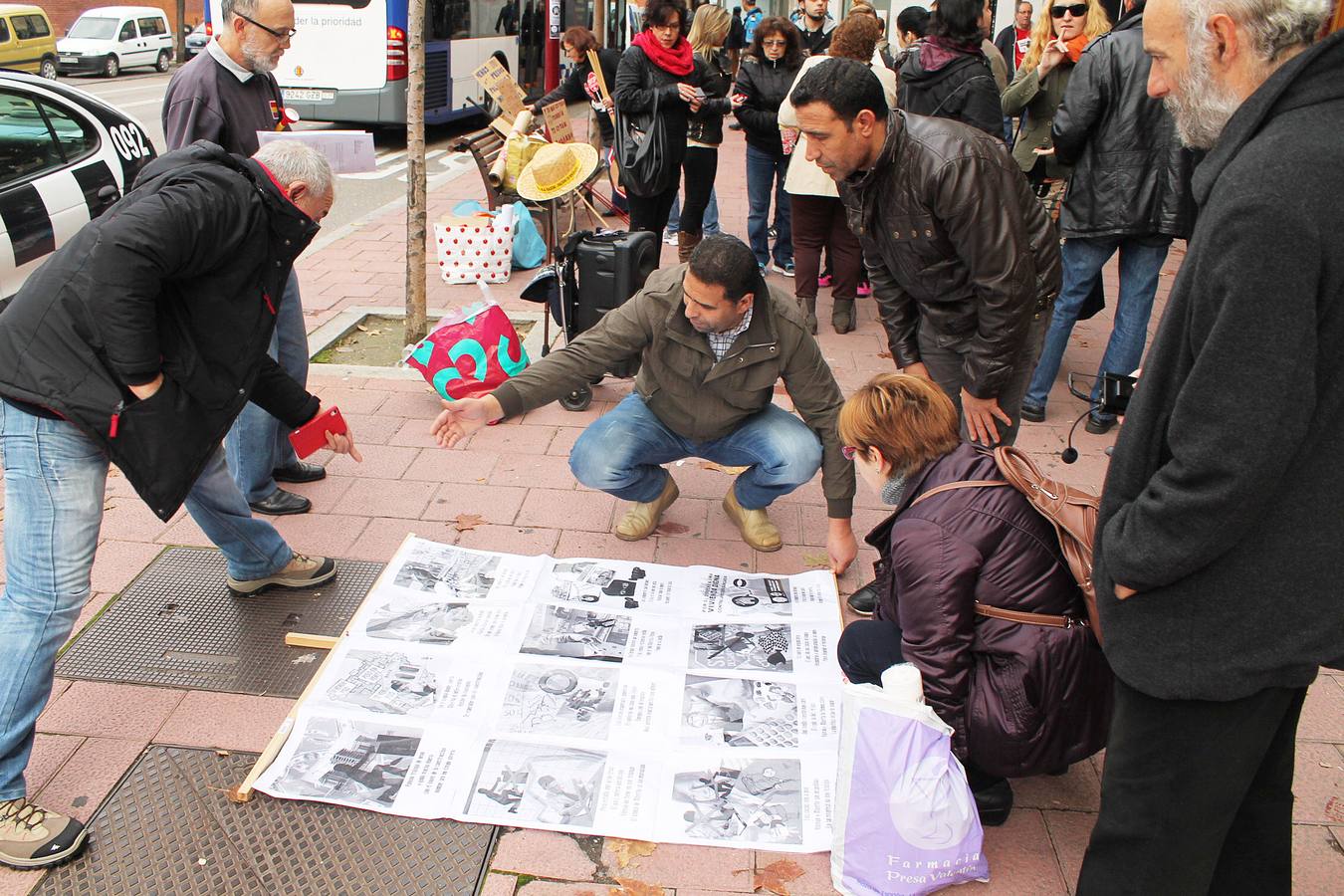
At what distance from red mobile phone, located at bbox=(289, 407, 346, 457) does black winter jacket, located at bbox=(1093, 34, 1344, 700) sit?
2294 mm

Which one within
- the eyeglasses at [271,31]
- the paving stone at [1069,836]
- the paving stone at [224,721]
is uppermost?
the eyeglasses at [271,31]

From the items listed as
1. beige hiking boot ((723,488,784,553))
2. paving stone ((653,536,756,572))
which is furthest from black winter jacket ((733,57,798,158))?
paving stone ((653,536,756,572))

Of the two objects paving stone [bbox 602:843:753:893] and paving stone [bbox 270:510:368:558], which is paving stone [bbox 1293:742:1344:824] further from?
paving stone [bbox 270:510:368:558]

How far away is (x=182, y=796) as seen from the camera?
2.55m

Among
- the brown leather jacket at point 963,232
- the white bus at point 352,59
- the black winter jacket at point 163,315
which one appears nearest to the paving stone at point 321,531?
the black winter jacket at point 163,315

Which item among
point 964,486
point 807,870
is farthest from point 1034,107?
point 807,870

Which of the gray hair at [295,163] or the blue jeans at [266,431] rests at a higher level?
the gray hair at [295,163]

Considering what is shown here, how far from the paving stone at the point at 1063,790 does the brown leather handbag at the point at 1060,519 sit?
0.59 meters

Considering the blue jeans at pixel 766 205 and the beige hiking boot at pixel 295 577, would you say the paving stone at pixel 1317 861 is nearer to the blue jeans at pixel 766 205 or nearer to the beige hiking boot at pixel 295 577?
the beige hiking boot at pixel 295 577

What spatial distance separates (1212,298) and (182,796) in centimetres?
250

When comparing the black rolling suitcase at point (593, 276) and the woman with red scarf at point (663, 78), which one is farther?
the woman with red scarf at point (663, 78)

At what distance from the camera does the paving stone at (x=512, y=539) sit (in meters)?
3.76

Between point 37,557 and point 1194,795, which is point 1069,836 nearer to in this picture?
point 1194,795

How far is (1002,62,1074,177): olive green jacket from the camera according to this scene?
225 inches
